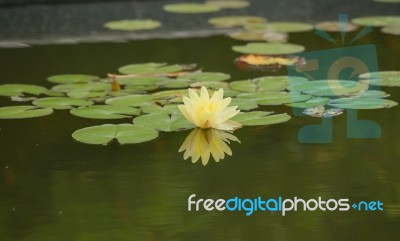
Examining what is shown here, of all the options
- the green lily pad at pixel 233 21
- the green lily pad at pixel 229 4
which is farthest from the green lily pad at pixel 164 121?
the green lily pad at pixel 229 4

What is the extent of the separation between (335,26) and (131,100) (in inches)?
49.2

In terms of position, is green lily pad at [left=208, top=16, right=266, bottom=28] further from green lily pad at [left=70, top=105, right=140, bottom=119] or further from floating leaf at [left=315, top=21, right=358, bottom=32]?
green lily pad at [left=70, top=105, right=140, bottom=119]

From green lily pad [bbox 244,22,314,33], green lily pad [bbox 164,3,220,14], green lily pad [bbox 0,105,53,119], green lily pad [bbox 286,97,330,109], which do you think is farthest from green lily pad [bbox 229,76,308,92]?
green lily pad [bbox 164,3,220,14]

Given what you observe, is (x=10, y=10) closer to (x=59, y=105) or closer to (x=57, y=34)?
(x=57, y=34)

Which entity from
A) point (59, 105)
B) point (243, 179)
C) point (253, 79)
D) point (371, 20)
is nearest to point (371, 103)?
point (253, 79)

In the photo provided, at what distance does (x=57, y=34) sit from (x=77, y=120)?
1170 mm

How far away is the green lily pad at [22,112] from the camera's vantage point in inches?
101

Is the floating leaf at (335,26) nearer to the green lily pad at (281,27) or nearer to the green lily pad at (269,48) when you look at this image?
the green lily pad at (281,27)

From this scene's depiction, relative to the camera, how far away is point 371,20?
12.3 feet

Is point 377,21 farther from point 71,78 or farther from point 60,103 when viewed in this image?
point 60,103

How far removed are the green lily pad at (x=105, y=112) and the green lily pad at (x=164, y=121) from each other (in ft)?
0.20

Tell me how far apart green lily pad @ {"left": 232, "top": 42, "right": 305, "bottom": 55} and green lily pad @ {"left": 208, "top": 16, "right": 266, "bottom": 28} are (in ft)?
1.38

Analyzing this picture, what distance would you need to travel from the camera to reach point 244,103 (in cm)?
259

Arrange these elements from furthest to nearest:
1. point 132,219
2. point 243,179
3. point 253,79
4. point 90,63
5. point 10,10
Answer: point 10,10
point 90,63
point 253,79
point 243,179
point 132,219
